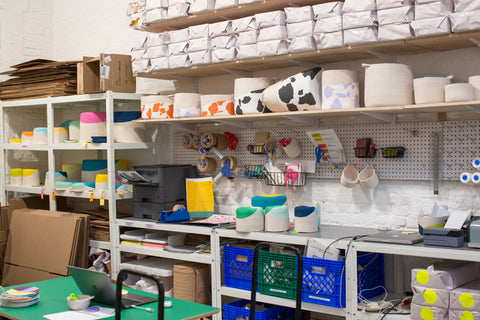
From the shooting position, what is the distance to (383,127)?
343 cm

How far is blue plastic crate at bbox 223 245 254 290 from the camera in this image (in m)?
3.44

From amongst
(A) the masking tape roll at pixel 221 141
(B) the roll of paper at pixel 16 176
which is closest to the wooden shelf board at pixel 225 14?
(A) the masking tape roll at pixel 221 141

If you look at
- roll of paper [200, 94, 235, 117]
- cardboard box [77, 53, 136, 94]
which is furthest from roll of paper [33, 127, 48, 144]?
roll of paper [200, 94, 235, 117]

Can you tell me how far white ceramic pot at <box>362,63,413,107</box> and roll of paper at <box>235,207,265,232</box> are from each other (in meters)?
0.97

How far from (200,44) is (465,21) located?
5.67 feet

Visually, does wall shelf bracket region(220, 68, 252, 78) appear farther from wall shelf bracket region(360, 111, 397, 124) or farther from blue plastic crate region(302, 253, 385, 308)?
blue plastic crate region(302, 253, 385, 308)

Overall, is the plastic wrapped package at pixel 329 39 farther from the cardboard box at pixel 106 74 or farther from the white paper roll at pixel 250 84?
the cardboard box at pixel 106 74

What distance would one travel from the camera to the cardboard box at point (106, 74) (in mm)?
4227

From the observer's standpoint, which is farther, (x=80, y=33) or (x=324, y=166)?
(x=80, y=33)

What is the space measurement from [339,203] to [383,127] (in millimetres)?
587

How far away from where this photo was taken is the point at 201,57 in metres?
3.77

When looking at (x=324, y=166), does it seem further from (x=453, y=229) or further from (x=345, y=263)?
(x=453, y=229)

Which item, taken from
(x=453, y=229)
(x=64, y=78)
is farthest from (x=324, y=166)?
(x=64, y=78)

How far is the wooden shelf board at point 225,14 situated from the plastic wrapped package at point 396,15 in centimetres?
59
